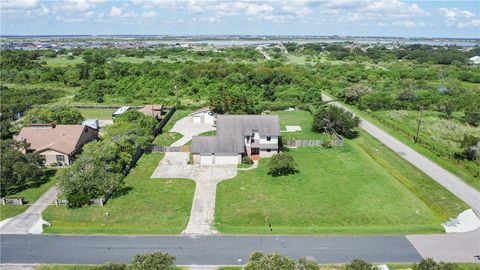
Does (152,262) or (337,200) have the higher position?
(152,262)

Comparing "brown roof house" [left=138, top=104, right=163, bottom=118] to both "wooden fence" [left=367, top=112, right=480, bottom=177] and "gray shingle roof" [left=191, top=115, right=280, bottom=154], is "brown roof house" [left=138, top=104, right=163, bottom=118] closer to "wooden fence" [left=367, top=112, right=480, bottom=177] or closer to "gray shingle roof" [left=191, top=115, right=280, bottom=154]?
"gray shingle roof" [left=191, top=115, right=280, bottom=154]

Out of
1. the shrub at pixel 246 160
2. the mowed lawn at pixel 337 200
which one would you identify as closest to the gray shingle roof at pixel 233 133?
the shrub at pixel 246 160

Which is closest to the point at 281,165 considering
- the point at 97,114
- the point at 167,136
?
the point at 167,136

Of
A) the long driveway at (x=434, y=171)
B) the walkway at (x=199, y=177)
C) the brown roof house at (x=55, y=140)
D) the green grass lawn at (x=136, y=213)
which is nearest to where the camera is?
the green grass lawn at (x=136, y=213)

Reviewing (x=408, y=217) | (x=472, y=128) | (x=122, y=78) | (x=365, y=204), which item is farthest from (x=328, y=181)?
(x=122, y=78)

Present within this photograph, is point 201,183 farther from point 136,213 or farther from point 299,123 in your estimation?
point 299,123

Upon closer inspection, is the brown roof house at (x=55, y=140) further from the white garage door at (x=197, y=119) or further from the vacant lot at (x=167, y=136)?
the white garage door at (x=197, y=119)
